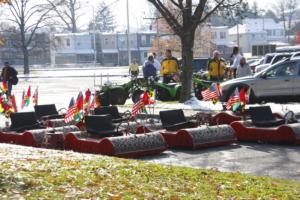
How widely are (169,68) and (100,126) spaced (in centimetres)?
1190

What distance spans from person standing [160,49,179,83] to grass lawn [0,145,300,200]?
50.0 ft

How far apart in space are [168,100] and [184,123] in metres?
9.97

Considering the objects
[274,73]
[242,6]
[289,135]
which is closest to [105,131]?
[289,135]

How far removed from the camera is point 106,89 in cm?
2409

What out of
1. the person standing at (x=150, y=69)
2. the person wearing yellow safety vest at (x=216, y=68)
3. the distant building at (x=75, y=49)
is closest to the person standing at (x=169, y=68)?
the person standing at (x=150, y=69)

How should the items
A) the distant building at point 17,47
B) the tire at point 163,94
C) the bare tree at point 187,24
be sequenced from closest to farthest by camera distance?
the bare tree at point 187,24, the tire at point 163,94, the distant building at point 17,47

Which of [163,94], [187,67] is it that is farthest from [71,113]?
[163,94]

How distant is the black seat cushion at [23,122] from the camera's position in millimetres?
15297

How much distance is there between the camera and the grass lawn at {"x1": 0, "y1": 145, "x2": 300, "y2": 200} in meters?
7.57

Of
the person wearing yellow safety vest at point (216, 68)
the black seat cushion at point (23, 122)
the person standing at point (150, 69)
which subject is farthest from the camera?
the person standing at point (150, 69)

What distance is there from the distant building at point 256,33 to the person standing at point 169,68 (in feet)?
293

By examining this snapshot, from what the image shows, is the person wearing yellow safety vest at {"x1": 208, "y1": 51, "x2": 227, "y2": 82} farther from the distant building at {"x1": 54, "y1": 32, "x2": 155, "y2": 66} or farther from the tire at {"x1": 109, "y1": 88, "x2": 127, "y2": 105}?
the distant building at {"x1": 54, "y1": 32, "x2": 155, "y2": 66}

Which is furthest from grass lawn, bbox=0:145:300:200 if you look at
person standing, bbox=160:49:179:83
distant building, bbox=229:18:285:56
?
distant building, bbox=229:18:285:56

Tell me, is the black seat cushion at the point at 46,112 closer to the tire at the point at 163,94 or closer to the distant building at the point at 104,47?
the tire at the point at 163,94
